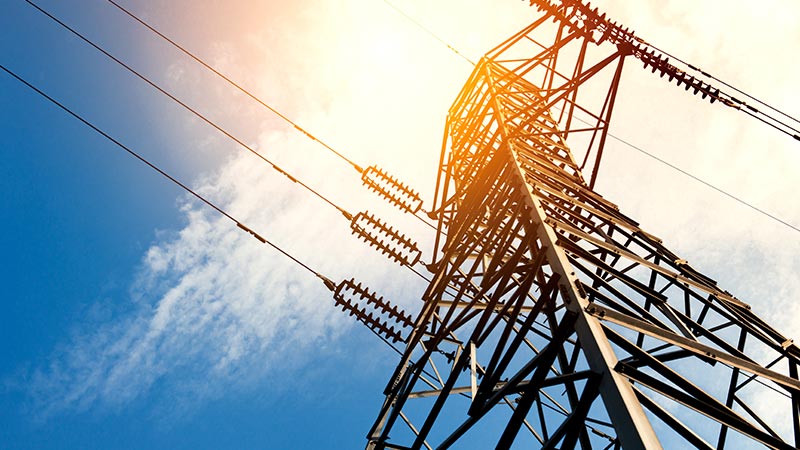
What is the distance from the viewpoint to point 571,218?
7.73 metres

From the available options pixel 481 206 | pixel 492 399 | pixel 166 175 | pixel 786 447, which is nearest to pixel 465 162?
pixel 481 206

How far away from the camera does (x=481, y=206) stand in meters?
8.18

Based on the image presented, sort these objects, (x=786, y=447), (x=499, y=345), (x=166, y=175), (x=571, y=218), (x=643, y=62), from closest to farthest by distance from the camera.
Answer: (x=786, y=447), (x=499, y=345), (x=571, y=218), (x=643, y=62), (x=166, y=175)

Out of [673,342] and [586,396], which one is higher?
[673,342]

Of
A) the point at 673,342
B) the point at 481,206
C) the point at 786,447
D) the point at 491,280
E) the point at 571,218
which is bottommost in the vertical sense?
the point at 786,447

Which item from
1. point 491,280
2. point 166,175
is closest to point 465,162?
point 491,280

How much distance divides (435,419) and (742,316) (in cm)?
372

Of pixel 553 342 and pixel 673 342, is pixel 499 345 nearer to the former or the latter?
pixel 553 342

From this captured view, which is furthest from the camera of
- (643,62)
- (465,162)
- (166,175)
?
(465,162)

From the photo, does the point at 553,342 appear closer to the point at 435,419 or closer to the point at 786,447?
the point at 786,447

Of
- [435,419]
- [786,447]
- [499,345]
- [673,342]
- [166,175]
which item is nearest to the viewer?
Result: [786,447]

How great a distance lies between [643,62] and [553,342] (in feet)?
25.1

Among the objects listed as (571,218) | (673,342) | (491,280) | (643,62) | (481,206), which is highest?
(643,62)

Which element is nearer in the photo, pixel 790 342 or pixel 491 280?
pixel 790 342
